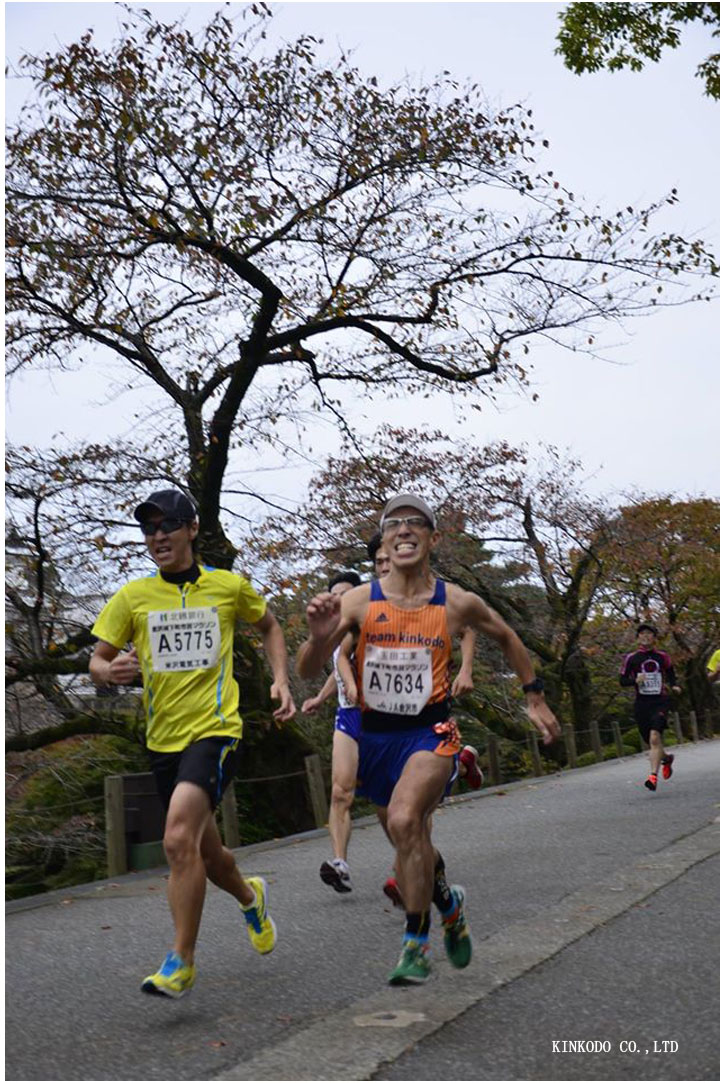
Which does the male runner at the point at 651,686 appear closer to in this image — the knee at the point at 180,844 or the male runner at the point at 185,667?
the male runner at the point at 185,667

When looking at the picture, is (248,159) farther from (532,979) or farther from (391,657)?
(532,979)

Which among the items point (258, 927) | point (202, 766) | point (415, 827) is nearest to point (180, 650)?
point (202, 766)

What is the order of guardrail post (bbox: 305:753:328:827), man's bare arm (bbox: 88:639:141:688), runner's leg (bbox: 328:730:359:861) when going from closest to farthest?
man's bare arm (bbox: 88:639:141:688), runner's leg (bbox: 328:730:359:861), guardrail post (bbox: 305:753:328:827)

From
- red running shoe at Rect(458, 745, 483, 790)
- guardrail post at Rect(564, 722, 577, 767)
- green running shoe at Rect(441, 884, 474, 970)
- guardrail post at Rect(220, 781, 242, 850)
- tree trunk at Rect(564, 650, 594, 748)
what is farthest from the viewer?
tree trunk at Rect(564, 650, 594, 748)

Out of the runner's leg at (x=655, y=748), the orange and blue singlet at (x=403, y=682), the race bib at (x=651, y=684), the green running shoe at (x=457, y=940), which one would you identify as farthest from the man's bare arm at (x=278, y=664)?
the runner's leg at (x=655, y=748)

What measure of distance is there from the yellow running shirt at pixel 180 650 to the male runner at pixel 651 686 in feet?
32.6

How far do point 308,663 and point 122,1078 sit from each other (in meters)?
1.62

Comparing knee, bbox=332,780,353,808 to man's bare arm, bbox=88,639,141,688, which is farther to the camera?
knee, bbox=332,780,353,808

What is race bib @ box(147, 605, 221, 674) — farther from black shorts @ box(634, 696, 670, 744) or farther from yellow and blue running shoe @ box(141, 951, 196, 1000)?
black shorts @ box(634, 696, 670, 744)

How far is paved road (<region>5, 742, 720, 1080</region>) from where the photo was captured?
4.06 m

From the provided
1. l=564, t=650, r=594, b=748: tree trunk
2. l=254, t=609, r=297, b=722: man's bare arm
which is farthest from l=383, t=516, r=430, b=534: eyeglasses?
l=564, t=650, r=594, b=748: tree trunk

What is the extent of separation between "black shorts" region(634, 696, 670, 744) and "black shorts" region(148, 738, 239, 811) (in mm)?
10561

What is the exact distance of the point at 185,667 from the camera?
5207 millimetres

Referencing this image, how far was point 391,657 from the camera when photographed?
17.1ft
